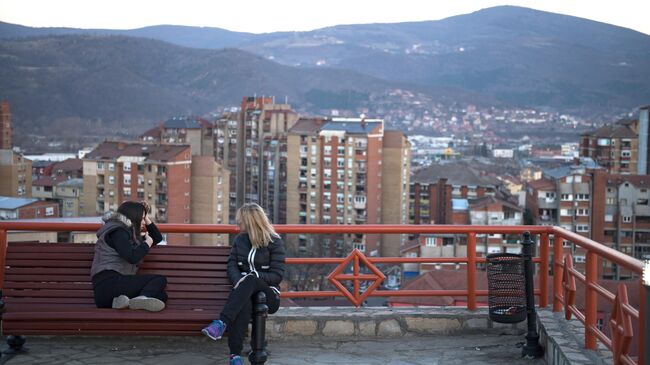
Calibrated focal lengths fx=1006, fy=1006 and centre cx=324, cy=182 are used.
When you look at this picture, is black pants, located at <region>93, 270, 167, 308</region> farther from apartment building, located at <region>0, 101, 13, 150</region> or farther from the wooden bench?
apartment building, located at <region>0, 101, 13, 150</region>

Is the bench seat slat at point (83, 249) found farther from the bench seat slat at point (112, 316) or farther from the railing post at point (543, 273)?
the railing post at point (543, 273)

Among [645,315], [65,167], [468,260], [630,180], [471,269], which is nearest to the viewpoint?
[645,315]

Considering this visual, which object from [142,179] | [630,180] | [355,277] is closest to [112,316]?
[355,277]

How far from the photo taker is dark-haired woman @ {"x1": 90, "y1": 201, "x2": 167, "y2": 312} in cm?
651

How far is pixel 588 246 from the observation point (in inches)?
242

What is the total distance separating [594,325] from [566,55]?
189446 mm

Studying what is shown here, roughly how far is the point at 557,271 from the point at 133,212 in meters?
2.97

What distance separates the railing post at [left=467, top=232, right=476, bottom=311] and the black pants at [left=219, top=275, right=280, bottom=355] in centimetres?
178

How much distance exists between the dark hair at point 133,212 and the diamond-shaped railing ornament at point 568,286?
111 inches

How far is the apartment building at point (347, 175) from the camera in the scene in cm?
6931

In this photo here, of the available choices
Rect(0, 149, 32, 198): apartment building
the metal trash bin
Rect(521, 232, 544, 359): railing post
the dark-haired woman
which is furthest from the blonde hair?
Rect(0, 149, 32, 198): apartment building

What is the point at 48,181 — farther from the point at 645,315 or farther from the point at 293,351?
the point at 645,315

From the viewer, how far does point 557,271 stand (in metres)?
7.09

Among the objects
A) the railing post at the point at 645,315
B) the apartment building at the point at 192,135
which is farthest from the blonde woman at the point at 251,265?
the apartment building at the point at 192,135
